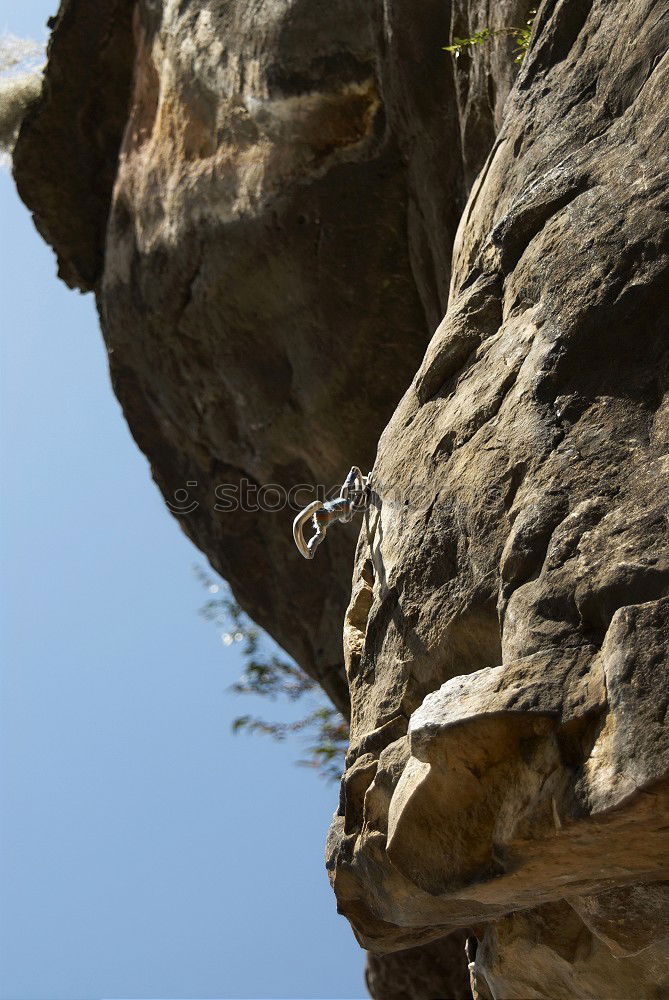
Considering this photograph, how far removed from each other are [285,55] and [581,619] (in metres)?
4.02

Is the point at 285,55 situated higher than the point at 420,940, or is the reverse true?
the point at 285,55

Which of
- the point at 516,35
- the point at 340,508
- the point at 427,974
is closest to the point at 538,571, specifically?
the point at 340,508

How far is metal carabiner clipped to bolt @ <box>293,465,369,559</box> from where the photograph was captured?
3701 millimetres

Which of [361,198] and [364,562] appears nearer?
[364,562]

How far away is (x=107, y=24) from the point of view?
7.39m

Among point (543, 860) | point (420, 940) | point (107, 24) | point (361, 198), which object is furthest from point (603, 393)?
point (107, 24)

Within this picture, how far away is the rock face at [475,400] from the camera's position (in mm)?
2422

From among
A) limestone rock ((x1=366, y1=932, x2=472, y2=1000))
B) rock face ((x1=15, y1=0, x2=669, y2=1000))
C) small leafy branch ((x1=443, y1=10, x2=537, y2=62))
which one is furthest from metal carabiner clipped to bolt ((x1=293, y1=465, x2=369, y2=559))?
limestone rock ((x1=366, y1=932, x2=472, y2=1000))

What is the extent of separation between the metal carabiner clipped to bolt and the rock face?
3.1 inches

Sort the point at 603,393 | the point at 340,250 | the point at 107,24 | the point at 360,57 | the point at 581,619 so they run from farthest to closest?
the point at 107,24 < the point at 340,250 < the point at 360,57 < the point at 603,393 < the point at 581,619

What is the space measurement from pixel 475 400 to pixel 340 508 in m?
0.77

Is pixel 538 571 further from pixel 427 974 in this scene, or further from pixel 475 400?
pixel 427 974

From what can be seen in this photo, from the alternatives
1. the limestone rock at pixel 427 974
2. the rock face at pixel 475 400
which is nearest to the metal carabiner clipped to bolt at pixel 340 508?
Result: the rock face at pixel 475 400

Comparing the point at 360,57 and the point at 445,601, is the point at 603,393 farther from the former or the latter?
the point at 360,57
